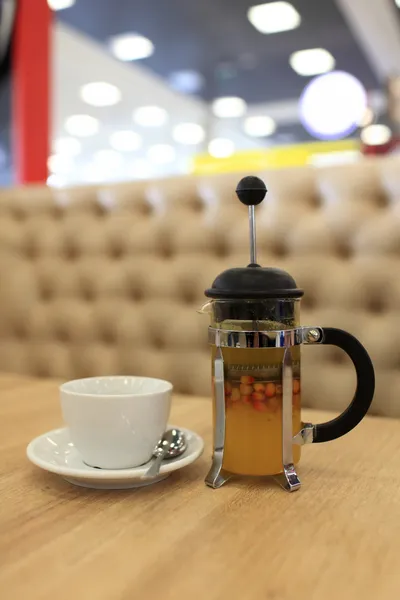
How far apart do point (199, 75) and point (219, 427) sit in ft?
24.9

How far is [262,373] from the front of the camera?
65cm

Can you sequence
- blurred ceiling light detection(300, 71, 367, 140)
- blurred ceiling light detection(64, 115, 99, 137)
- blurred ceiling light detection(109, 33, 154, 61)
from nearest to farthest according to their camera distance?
blurred ceiling light detection(300, 71, 367, 140), blurred ceiling light detection(109, 33, 154, 61), blurred ceiling light detection(64, 115, 99, 137)

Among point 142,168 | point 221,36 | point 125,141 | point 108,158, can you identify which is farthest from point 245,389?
point 142,168

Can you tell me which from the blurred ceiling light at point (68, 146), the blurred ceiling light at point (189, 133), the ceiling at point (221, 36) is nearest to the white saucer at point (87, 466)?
the ceiling at point (221, 36)

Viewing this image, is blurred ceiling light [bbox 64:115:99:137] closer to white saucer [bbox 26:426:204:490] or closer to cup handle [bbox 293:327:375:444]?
white saucer [bbox 26:426:204:490]

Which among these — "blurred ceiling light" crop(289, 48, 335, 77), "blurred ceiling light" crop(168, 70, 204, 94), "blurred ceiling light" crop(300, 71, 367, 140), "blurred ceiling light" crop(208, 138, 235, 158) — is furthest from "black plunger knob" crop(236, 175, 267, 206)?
"blurred ceiling light" crop(208, 138, 235, 158)

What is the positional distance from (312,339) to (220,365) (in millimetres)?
108

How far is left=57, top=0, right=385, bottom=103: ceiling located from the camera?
18.0 ft

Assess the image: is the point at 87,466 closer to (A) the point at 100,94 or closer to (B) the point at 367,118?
(B) the point at 367,118

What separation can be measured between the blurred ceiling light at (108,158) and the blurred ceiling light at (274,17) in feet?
17.9

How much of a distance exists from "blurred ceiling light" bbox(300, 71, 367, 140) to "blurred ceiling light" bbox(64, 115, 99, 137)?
4.01 metres

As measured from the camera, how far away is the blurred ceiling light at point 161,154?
431 inches

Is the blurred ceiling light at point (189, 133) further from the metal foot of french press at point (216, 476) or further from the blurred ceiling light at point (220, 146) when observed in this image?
the metal foot of french press at point (216, 476)

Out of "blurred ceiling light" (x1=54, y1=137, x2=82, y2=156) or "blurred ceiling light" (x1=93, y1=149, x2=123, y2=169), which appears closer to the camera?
"blurred ceiling light" (x1=54, y1=137, x2=82, y2=156)
